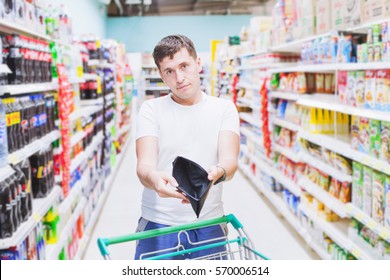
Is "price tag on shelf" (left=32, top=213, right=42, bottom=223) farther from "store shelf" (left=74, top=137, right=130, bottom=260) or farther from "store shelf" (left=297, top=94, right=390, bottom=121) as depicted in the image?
"store shelf" (left=297, top=94, right=390, bottom=121)

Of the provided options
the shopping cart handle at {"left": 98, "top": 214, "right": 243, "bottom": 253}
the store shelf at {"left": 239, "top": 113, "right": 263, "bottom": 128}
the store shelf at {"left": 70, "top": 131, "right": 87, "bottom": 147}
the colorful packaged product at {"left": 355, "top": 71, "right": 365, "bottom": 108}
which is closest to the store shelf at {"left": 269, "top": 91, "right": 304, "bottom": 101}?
the store shelf at {"left": 239, "top": 113, "right": 263, "bottom": 128}

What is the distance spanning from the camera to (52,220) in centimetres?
336

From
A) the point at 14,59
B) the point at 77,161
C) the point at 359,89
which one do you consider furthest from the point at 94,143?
the point at 359,89

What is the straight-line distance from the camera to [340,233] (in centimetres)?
355

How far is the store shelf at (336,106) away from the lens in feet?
8.82

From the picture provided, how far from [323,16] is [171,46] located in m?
2.39

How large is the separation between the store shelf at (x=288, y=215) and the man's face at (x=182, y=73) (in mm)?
2453

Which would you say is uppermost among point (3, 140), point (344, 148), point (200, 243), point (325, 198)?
point (3, 140)

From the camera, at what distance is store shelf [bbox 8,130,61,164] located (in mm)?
2469

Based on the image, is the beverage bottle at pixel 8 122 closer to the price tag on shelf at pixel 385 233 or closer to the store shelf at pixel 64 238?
the store shelf at pixel 64 238

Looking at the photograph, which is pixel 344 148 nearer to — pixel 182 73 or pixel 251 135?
pixel 182 73

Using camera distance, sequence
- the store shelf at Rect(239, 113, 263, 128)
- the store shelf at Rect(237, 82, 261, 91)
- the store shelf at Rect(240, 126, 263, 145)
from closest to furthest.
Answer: the store shelf at Rect(237, 82, 261, 91)
the store shelf at Rect(239, 113, 263, 128)
the store shelf at Rect(240, 126, 263, 145)

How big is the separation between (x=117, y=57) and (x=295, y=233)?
5.35 metres
